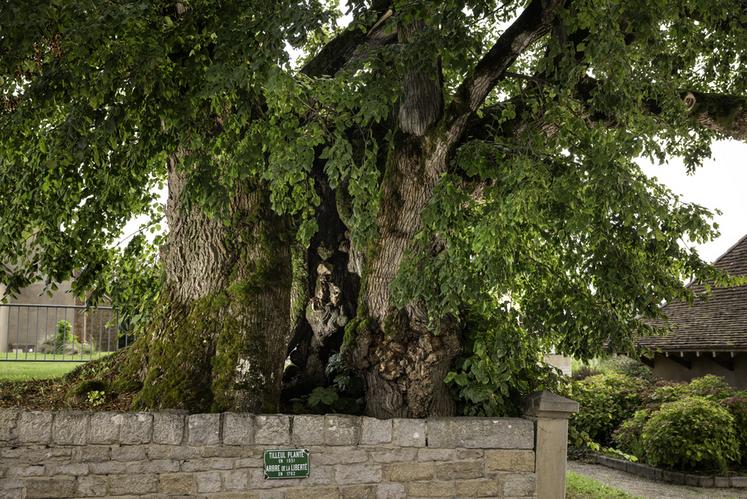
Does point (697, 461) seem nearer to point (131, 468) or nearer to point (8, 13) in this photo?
point (131, 468)

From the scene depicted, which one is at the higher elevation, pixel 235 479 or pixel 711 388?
pixel 235 479

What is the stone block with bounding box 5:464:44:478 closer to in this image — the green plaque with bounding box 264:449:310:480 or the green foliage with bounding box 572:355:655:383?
the green plaque with bounding box 264:449:310:480

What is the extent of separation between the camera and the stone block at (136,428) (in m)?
6.01

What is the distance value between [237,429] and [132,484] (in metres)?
0.96

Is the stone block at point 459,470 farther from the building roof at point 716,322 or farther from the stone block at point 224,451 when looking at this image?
the building roof at point 716,322

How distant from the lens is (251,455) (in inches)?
245

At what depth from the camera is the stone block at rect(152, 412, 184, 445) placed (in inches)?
239

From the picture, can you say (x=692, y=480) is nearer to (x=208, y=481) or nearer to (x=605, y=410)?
(x=605, y=410)

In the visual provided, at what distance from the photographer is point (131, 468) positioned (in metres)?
5.99

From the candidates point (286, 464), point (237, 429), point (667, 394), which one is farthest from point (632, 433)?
point (237, 429)

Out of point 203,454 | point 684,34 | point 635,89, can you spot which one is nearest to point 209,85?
point 203,454

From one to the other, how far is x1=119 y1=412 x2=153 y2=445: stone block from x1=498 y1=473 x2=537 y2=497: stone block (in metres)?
3.23

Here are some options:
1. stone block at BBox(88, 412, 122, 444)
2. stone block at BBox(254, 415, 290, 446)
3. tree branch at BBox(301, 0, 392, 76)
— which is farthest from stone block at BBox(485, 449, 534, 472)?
tree branch at BBox(301, 0, 392, 76)

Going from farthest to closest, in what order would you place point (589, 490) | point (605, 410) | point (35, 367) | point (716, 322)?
point (605, 410)
point (716, 322)
point (35, 367)
point (589, 490)
